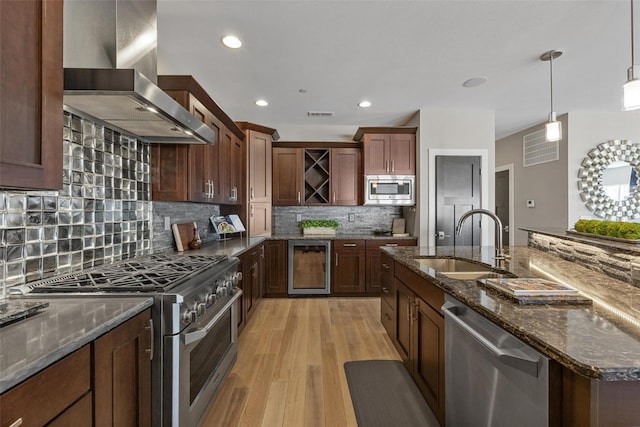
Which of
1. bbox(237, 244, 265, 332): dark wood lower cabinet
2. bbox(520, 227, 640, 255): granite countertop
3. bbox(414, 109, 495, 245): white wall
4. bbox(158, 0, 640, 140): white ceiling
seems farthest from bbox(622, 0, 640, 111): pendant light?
bbox(237, 244, 265, 332): dark wood lower cabinet

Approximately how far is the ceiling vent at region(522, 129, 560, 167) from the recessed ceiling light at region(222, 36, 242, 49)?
15.4 ft

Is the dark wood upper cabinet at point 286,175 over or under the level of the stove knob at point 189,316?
over

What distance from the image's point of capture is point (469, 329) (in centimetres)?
121

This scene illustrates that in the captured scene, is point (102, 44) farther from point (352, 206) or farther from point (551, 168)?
point (551, 168)

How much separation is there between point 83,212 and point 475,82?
376cm

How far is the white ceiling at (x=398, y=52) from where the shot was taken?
2109 millimetres

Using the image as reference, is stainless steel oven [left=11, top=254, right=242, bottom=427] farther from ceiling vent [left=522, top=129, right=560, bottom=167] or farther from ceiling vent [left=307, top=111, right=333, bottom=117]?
ceiling vent [left=522, top=129, right=560, bottom=167]

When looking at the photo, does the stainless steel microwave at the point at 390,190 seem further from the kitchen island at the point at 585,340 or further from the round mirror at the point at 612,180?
the kitchen island at the point at 585,340

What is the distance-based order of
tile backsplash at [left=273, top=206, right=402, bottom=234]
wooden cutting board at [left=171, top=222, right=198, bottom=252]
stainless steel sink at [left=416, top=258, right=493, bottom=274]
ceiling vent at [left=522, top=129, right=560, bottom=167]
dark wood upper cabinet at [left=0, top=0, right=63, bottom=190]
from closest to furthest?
dark wood upper cabinet at [left=0, top=0, right=63, bottom=190]
stainless steel sink at [left=416, top=258, right=493, bottom=274]
wooden cutting board at [left=171, top=222, right=198, bottom=252]
ceiling vent at [left=522, top=129, right=560, bottom=167]
tile backsplash at [left=273, top=206, right=402, bottom=234]

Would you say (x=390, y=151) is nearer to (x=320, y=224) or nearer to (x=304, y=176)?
(x=304, y=176)

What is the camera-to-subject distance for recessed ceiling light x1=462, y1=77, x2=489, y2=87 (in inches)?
125

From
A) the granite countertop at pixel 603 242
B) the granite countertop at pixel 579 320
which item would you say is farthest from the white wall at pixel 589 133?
the granite countertop at pixel 579 320

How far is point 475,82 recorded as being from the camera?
326 centimetres

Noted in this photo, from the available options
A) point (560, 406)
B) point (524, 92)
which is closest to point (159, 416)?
point (560, 406)
